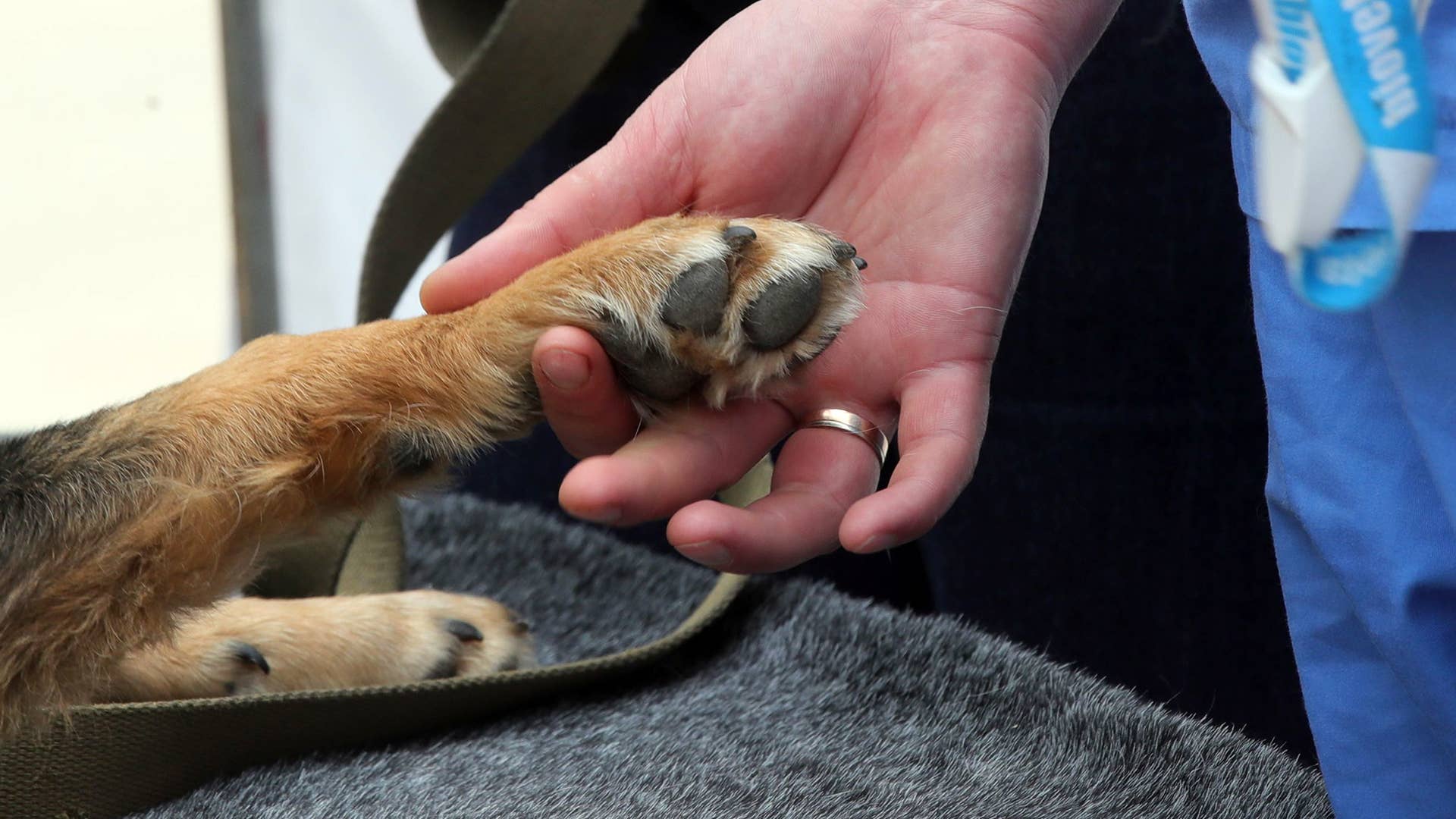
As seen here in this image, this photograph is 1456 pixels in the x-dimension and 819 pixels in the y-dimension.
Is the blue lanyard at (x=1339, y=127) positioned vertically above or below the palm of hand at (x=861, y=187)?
above

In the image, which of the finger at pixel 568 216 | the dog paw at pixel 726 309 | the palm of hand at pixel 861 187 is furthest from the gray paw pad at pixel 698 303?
the finger at pixel 568 216

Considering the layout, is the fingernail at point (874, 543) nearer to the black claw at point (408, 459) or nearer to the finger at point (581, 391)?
the finger at point (581, 391)

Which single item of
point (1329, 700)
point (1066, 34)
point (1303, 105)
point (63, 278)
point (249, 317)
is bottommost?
point (249, 317)

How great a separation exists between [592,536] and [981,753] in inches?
29.8

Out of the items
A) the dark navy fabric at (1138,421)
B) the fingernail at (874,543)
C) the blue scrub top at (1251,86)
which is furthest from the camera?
the dark navy fabric at (1138,421)

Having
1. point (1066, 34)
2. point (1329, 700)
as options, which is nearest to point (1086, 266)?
point (1066, 34)

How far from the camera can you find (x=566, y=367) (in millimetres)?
921

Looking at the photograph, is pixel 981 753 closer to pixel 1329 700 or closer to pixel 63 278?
pixel 1329 700

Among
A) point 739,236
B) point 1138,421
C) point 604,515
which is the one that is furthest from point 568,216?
point 1138,421

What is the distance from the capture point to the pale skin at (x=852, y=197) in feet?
3.29

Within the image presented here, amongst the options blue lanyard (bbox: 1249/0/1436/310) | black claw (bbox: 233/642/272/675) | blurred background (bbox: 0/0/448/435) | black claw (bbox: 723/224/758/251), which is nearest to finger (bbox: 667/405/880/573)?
black claw (bbox: 723/224/758/251)

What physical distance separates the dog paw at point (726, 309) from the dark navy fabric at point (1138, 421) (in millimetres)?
761

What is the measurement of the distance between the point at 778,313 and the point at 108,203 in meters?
3.36

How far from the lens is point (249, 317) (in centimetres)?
357
